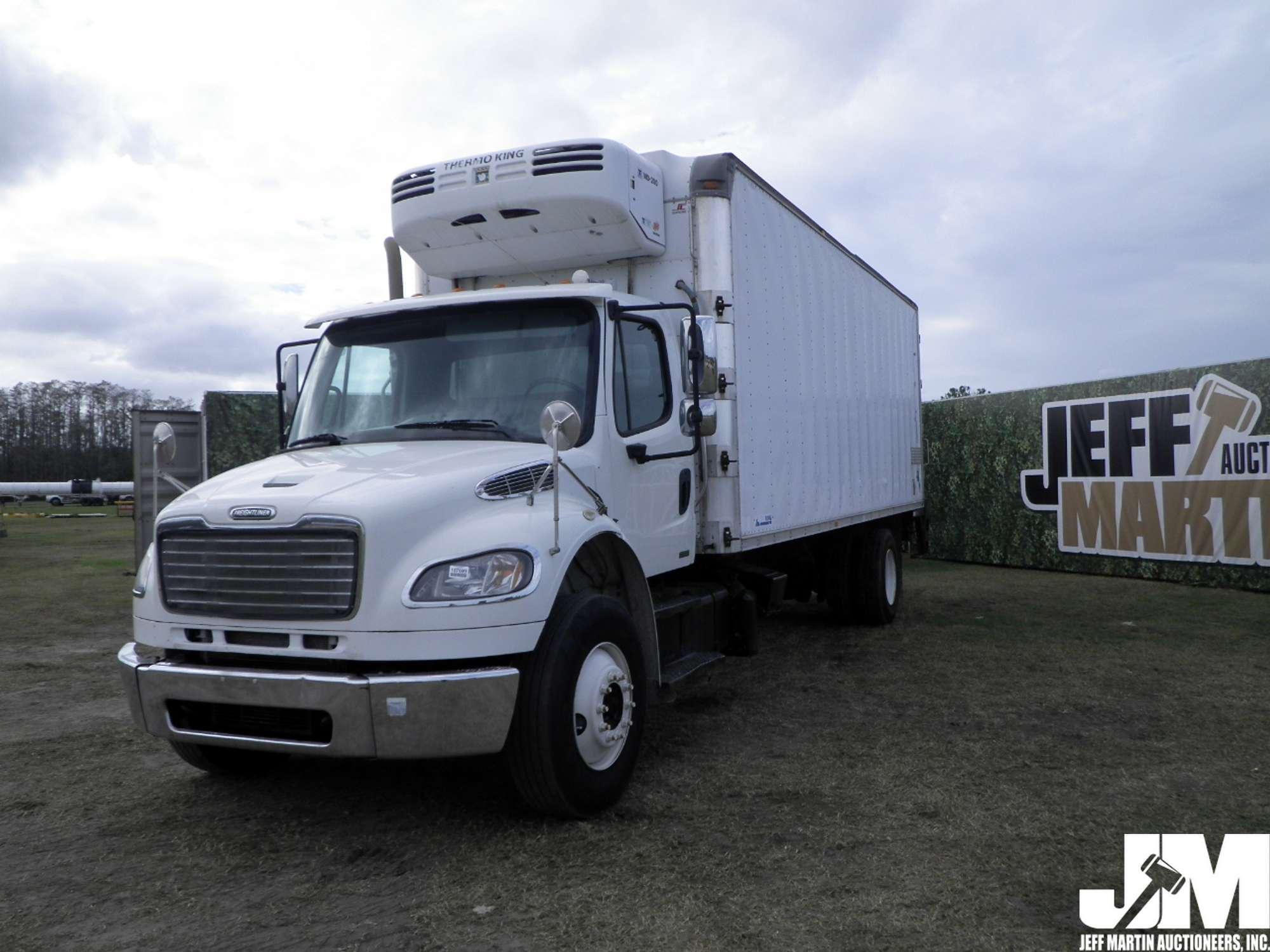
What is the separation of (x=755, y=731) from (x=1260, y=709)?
11.4ft

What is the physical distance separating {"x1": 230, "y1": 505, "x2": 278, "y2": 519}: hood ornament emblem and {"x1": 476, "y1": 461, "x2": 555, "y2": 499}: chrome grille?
0.86m

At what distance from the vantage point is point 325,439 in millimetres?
5312

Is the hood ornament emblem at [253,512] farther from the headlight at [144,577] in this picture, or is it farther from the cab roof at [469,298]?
the cab roof at [469,298]

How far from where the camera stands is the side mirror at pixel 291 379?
5.89m

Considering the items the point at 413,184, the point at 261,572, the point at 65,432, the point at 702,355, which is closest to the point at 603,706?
the point at 261,572

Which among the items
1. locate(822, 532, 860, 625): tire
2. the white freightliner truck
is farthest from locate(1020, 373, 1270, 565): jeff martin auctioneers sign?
the white freightliner truck

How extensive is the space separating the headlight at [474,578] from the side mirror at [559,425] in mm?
511

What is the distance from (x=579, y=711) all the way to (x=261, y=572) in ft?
4.94

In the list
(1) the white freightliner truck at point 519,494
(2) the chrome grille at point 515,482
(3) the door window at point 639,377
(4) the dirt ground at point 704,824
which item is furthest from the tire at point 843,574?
(2) the chrome grille at point 515,482

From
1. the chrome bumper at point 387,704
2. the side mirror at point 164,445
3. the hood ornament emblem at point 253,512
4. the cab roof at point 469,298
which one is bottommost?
the chrome bumper at point 387,704

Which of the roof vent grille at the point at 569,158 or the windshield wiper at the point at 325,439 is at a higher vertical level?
the roof vent grille at the point at 569,158

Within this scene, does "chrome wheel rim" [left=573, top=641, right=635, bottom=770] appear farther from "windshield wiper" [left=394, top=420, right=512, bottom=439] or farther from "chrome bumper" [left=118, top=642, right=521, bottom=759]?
"windshield wiper" [left=394, top=420, right=512, bottom=439]

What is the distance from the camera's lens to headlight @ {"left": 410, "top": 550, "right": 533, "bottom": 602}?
4035mm

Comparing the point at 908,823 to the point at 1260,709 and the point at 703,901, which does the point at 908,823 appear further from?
the point at 1260,709
